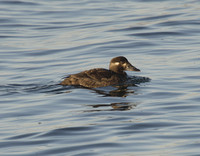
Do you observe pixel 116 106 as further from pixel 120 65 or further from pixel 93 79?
pixel 120 65

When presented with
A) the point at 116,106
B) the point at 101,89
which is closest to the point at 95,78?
the point at 101,89

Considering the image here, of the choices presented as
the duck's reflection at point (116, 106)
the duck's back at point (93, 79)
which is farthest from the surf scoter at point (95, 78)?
the duck's reflection at point (116, 106)

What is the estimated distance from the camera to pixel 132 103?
11102 millimetres

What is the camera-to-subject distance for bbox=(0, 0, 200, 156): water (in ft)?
28.1

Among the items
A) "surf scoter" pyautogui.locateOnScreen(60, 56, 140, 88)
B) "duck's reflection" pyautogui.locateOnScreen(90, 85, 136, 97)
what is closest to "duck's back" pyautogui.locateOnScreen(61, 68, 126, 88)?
"surf scoter" pyautogui.locateOnScreen(60, 56, 140, 88)

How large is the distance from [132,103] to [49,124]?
84.2 inches

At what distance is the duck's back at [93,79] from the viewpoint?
12.8 meters

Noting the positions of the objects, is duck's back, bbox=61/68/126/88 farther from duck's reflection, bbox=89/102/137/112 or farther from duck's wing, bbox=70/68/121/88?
duck's reflection, bbox=89/102/137/112

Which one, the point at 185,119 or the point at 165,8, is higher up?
the point at 165,8

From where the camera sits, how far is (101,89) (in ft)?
41.9

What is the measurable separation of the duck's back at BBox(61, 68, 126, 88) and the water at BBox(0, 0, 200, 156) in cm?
21

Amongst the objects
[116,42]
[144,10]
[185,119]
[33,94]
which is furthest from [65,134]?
[144,10]

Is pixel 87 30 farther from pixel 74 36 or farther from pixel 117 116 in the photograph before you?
pixel 117 116

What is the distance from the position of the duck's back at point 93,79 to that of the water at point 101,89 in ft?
0.69
